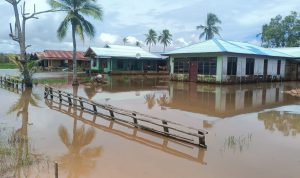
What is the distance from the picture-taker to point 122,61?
4069 cm

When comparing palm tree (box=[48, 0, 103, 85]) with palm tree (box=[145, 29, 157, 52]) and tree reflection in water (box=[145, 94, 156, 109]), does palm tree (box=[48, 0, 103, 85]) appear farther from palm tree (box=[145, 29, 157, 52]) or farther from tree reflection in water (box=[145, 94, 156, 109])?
palm tree (box=[145, 29, 157, 52])

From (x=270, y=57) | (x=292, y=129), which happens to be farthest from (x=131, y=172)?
(x=270, y=57)

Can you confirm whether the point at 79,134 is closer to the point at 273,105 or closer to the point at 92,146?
the point at 92,146

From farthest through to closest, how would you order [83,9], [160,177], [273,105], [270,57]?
[270,57] → [83,9] → [273,105] → [160,177]

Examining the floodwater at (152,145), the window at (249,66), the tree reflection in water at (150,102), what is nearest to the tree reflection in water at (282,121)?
the floodwater at (152,145)

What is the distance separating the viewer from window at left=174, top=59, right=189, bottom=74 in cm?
3021

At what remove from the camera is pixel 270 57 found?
3206 centimetres

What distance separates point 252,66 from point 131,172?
26.1 meters

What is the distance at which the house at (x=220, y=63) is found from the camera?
27172 millimetres

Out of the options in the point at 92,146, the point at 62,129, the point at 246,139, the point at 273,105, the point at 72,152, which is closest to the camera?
the point at 72,152

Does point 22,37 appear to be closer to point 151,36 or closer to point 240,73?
point 240,73

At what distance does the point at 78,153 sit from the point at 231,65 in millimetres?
22294

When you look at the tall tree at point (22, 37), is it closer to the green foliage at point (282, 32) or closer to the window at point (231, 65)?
the window at point (231, 65)

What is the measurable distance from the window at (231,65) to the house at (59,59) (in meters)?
31.5
